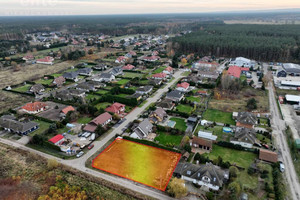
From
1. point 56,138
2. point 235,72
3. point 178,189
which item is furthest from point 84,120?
point 235,72

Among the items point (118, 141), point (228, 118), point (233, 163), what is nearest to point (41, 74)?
point (118, 141)

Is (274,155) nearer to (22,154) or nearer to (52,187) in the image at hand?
(52,187)

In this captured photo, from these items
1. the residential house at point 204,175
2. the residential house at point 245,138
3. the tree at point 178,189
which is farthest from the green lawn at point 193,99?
the tree at point 178,189

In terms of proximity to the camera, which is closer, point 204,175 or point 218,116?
point 204,175

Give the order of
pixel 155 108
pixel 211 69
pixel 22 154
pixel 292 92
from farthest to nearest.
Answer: pixel 211 69 → pixel 292 92 → pixel 155 108 → pixel 22 154

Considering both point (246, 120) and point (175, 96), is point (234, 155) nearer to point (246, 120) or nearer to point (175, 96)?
point (246, 120)
